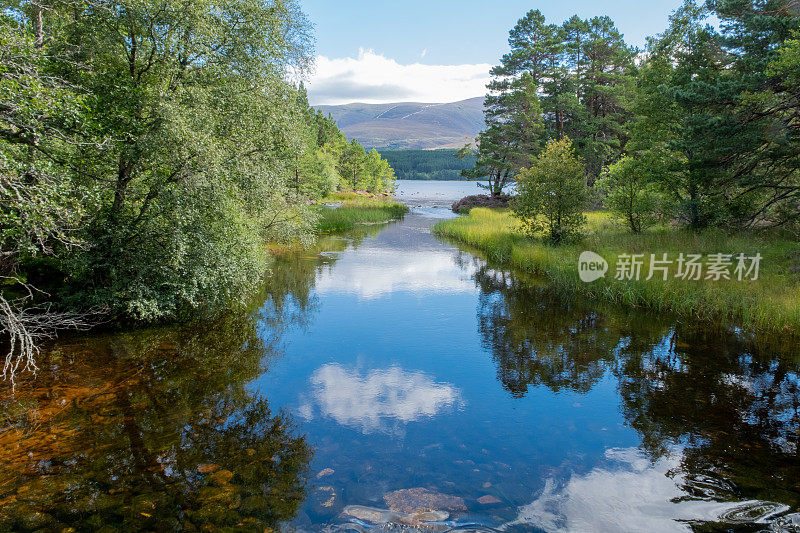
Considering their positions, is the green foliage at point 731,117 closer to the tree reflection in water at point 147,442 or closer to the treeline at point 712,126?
the treeline at point 712,126

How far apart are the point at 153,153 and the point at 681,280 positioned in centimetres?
1668

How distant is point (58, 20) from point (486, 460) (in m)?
14.0

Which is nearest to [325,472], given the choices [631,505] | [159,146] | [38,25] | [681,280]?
[631,505]

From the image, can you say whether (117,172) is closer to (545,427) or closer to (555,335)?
(545,427)

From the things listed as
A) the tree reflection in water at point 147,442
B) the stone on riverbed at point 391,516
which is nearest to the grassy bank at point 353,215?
the tree reflection in water at point 147,442

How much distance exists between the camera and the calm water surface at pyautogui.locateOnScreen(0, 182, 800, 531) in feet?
19.6

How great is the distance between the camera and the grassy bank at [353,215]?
36188 mm

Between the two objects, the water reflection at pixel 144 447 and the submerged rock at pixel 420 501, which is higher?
the water reflection at pixel 144 447

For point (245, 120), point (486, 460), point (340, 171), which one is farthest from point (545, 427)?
point (340, 171)

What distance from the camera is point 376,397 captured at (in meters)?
9.68

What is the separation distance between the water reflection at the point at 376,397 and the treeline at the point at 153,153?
459cm

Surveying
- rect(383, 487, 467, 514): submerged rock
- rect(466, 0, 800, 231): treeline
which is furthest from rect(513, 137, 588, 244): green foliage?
rect(383, 487, 467, 514): submerged rock

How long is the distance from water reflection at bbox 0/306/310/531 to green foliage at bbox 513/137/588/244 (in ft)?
57.9

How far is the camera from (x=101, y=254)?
11.1 meters
